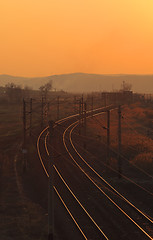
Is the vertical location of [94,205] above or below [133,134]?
below

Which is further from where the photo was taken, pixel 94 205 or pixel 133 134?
pixel 133 134

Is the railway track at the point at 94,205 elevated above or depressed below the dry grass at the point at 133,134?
below

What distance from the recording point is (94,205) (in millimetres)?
23750

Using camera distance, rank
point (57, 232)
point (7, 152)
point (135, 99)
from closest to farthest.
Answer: point (57, 232) < point (7, 152) < point (135, 99)

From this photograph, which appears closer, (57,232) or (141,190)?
(57,232)

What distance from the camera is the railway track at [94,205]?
19.3m

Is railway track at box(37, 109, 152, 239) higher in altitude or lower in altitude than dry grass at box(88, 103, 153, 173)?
lower

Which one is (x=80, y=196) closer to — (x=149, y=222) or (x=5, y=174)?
(x=149, y=222)

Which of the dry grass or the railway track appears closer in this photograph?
the railway track

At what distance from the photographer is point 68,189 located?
27156 mm

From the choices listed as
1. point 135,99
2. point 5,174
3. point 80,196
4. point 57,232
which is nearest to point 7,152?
point 5,174

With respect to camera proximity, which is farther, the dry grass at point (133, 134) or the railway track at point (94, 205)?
the dry grass at point (133, 134)

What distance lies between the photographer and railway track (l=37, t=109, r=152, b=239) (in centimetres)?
1931

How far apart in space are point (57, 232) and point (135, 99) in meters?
96.0
